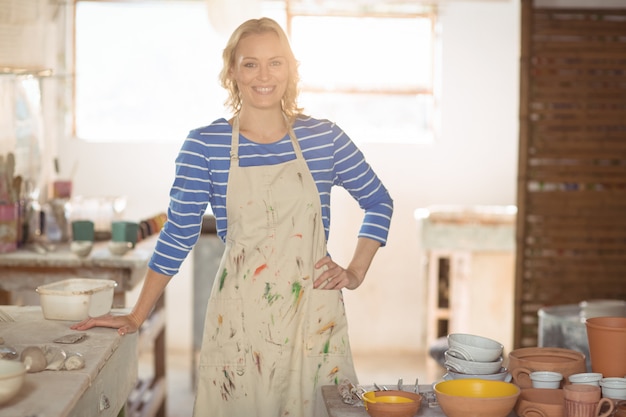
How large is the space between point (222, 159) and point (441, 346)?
3841 mm

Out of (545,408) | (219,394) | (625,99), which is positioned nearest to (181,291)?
(625,99)

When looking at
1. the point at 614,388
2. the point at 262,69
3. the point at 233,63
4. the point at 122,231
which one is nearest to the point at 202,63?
the point at 122,231

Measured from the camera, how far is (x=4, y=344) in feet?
7.90

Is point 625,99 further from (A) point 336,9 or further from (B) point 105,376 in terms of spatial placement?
(B) point 105,376

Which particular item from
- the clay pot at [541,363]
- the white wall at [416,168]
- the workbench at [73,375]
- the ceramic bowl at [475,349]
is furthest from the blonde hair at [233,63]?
the white wall at [416,168]

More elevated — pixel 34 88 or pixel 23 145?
pixel 34 88

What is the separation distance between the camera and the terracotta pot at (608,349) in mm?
2326

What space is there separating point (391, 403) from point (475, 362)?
288mm

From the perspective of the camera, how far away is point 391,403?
2.14 metres

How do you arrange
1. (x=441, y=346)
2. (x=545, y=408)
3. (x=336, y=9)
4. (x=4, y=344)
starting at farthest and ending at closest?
(x=336, y=9) → (x=441, y=346) → (x=4, y=344) → (x=545, y=408)

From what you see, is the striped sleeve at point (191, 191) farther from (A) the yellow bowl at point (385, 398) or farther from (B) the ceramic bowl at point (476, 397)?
(B) the ceramic bowl at point (476, 397)

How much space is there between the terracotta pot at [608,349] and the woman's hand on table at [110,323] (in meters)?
Answer: 1.30

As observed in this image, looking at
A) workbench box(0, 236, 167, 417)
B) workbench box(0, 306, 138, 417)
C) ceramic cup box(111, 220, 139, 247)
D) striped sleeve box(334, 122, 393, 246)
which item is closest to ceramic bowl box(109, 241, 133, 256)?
workbench box(0, 236, 167, 417)

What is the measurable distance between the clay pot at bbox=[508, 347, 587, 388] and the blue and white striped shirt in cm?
79
